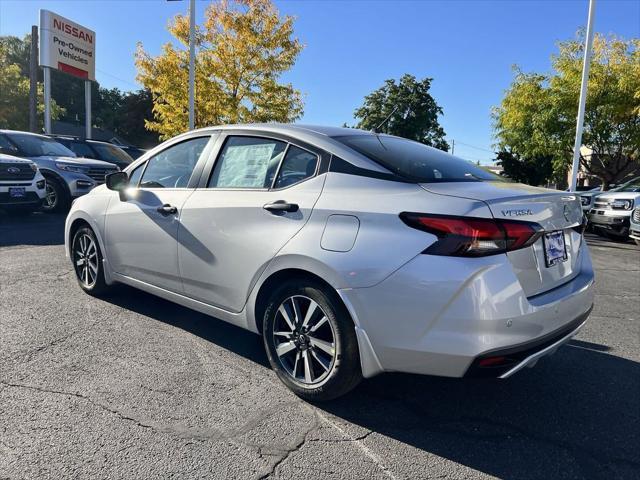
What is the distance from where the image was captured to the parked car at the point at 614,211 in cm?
1074

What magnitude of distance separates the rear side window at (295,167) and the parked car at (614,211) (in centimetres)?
1022

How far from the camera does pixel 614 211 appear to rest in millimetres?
10961

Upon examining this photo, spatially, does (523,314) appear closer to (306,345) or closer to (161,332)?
(306,345)

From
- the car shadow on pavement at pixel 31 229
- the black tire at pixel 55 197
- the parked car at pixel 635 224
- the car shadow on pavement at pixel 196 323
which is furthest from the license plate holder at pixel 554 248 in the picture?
the black tire at pixel 55 197

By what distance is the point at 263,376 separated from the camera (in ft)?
10.6

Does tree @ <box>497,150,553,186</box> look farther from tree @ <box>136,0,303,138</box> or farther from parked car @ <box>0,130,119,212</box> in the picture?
parked car @ <box>0,130,119,212</box>

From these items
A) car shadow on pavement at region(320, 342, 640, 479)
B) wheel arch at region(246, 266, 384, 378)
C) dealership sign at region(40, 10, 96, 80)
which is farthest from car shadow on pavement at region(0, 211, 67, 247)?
dealership sign at region(40, 10, 96, 80)

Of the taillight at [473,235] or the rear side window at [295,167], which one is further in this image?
the rear side window at [295,167]

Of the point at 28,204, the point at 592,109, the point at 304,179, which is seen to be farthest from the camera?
the point at 592,109

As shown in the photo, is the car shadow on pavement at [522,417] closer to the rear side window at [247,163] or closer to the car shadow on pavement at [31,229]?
the rear side window at [247,163]

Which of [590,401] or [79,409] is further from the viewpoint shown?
[590,401]

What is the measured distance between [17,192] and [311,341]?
889cm

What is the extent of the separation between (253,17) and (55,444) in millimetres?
18659

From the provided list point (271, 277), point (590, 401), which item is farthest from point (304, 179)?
point (590, 401)
